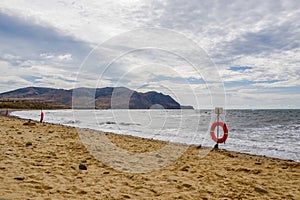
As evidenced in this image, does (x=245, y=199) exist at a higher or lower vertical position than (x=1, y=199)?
lower

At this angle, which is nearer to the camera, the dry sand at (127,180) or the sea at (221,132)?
the dry sand at (127,180)

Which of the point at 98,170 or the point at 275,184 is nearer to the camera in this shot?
the point at 275,184

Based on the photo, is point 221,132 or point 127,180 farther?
point 221,132

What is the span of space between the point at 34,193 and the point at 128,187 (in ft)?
5.92

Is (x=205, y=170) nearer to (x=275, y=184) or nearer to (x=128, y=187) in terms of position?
(x=275, y=184)

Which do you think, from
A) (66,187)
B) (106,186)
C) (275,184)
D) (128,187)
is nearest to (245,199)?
(275,184)

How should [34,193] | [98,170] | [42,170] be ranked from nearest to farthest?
[34,193], [42,170], [98,170]

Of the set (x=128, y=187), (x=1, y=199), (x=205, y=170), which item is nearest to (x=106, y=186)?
(x=128, y=187)

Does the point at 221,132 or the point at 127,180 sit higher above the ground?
the point at 127,180

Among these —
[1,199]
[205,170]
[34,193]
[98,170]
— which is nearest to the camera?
[1,199]

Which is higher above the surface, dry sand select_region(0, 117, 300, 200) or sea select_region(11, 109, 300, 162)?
dry sand select_region(0, 117, 300, 200)

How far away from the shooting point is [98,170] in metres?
6.48

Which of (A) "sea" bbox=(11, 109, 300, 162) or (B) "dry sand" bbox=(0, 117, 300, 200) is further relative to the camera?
(A) "sea" bbox=(11, 109, 300, 162)

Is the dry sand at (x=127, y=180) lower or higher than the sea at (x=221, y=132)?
higher
